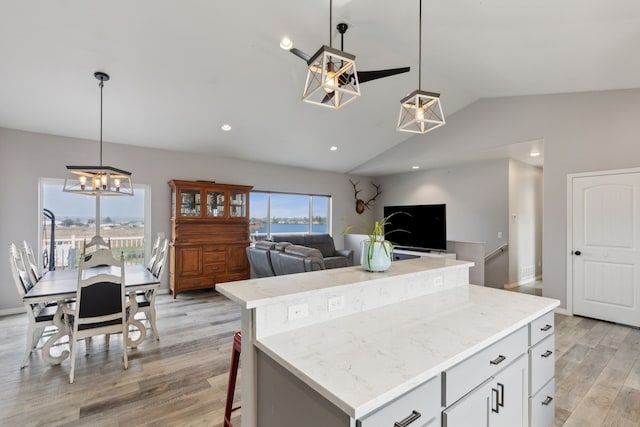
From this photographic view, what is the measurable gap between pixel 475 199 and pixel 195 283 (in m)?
5.92

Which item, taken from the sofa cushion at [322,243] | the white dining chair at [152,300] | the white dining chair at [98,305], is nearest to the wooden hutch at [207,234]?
the sofa cushion at [322,243]

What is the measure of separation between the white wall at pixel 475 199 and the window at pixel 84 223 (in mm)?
6152

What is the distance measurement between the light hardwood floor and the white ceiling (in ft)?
9.96

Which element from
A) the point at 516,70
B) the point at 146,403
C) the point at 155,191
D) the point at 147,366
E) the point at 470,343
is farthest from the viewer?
the point at 155,191

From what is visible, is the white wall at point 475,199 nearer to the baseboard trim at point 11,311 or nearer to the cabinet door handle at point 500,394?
the cabinet door handle at point 500,394

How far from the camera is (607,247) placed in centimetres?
412

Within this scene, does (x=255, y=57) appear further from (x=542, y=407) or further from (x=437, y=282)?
(x=542, y=407)

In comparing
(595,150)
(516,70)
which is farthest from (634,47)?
(595,150)

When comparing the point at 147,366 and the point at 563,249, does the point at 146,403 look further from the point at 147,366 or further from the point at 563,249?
the point at 563,249

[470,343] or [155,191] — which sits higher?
[155,191]

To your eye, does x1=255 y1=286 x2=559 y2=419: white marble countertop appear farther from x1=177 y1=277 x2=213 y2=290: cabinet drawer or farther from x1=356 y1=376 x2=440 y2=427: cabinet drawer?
x1=177 y1=277 x2=213 y2=290: cabinet drawer

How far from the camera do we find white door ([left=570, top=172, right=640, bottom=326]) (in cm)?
394

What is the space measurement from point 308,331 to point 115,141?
5292 millimetres

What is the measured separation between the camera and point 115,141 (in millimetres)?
5121
